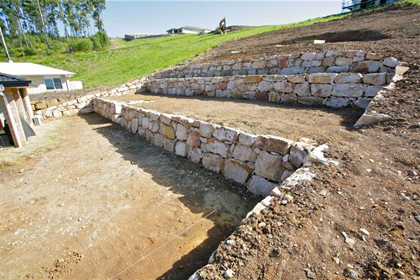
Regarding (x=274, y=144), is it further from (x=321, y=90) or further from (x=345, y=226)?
(x=321, y=90)

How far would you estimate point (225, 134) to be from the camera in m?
4.09

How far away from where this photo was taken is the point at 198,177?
4.28 meters

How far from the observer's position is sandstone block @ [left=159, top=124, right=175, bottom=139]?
541cm

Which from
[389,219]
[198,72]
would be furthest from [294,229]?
[198,72]

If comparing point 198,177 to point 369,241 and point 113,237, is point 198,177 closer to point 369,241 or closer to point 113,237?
point 113,237

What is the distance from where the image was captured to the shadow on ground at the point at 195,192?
2.56 metres

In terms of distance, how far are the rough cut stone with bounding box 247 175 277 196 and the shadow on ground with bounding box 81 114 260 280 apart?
16 cm

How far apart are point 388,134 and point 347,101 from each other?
2.10 meters

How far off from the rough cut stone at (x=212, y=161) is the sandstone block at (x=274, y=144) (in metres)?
1.02

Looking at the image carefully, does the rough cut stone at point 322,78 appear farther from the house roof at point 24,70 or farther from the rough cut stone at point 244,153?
the house roof at point 24,70

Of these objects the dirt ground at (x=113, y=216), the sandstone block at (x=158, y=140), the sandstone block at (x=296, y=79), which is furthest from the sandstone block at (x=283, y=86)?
the sandstone block at (x=158, y=140)

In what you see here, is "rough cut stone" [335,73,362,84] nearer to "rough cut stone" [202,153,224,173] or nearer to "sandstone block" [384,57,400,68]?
"sandstone block" [384,57,400,68]

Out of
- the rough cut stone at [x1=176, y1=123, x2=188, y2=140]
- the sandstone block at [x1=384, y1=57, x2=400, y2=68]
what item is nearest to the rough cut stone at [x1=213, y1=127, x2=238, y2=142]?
the rough cut stone at [x1=176, y1=123, x2=188, y2=140]

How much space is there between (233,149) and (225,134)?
34 centimetres
